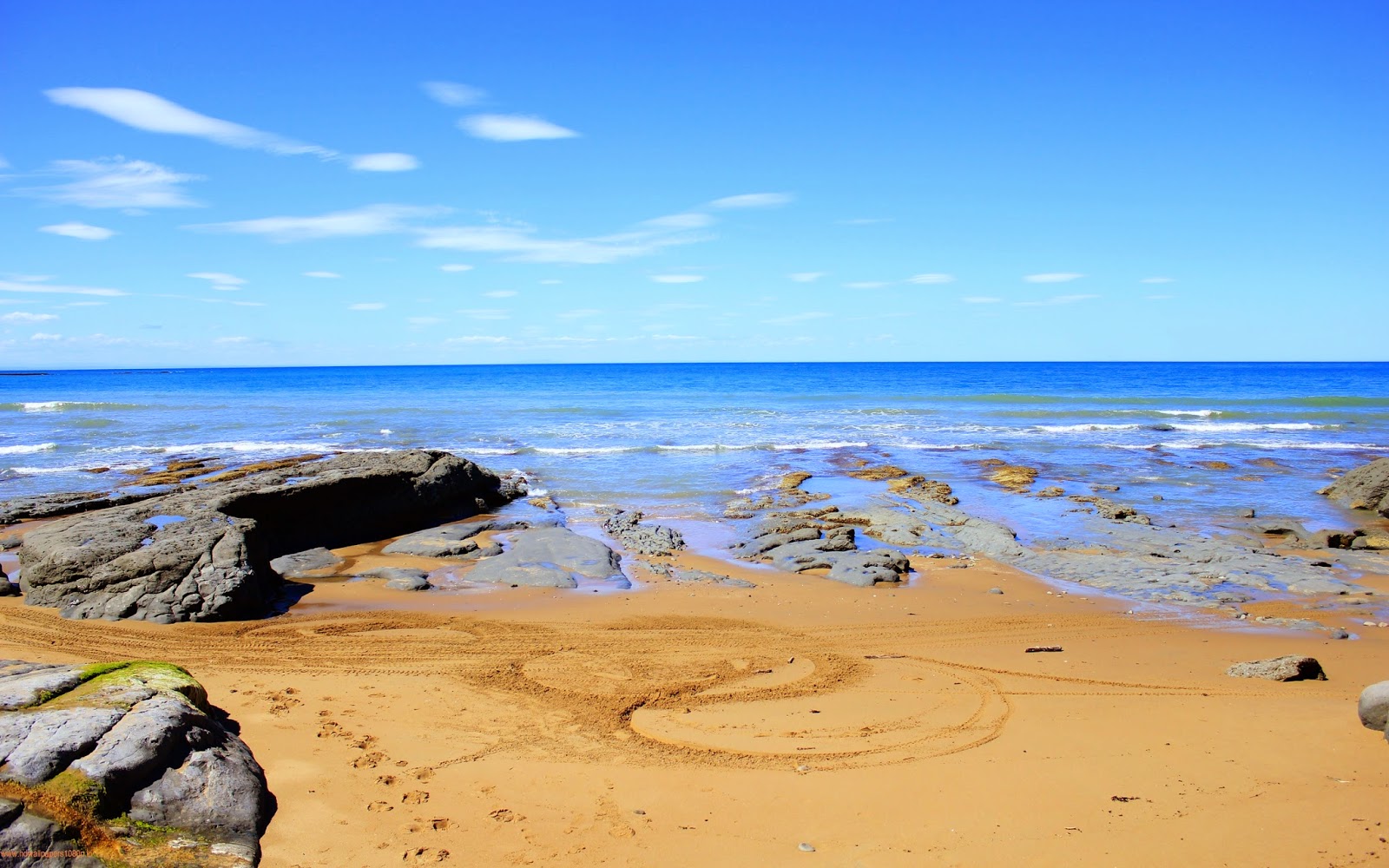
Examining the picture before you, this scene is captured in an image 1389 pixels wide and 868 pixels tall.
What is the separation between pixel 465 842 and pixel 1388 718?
233 inches

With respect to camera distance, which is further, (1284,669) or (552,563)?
(552,563)

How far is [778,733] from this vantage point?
18.7 feet

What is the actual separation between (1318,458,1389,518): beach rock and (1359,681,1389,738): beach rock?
11859 mm

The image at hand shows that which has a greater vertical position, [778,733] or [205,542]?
[205,542]

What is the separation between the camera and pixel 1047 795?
187 inches

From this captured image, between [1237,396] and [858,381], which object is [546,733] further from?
[858,381]

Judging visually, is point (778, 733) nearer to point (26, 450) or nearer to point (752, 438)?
point (752, 438)

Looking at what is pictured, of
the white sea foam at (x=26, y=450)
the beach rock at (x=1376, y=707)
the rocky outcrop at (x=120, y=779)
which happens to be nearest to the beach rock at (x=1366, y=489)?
the beach rock at (x=1376, y=707)

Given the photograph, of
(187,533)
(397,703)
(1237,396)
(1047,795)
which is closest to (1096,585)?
(1047,795)

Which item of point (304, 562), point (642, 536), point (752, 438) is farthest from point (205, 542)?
point (752, 438)

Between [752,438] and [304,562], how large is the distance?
1850cm

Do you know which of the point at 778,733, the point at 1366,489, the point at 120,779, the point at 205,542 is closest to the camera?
the point at 120,779

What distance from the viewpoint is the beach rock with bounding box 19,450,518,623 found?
27.9ft

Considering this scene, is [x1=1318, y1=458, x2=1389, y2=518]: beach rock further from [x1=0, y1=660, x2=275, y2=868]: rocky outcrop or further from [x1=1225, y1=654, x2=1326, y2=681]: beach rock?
[x1=0, y1=660, x2=275, y2=868]: rocky outcrop
